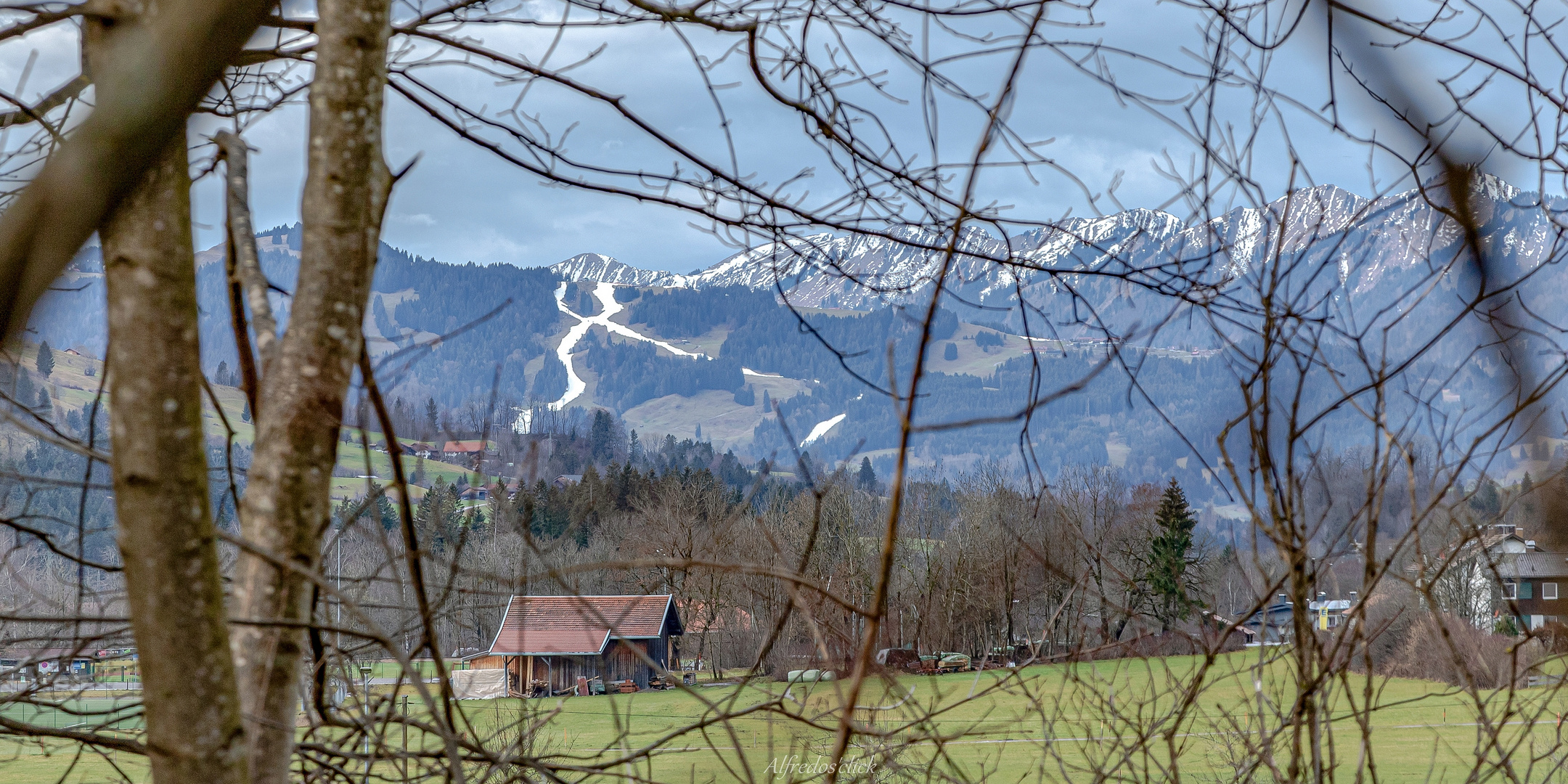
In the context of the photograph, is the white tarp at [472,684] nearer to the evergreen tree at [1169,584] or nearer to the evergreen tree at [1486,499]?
the evergreen tree at [1169,584]

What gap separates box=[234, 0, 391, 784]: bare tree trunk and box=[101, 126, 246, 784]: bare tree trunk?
0.25 m

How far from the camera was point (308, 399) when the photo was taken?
51.7 inches

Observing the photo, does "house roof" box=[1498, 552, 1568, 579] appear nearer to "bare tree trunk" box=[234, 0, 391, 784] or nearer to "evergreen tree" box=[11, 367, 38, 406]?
"bare tree trunk" box=[234, 0, 391, 784]

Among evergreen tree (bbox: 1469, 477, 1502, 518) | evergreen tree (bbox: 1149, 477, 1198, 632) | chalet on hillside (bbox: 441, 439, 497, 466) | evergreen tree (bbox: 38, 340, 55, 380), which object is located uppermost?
evergreen tree (bbox: 38, 340, 55, 380)

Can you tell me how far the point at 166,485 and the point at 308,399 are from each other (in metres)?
0.34

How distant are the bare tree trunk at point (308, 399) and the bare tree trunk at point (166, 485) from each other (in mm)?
248

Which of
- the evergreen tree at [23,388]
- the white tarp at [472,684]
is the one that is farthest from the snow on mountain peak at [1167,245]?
the evergreen tree at [23,388]

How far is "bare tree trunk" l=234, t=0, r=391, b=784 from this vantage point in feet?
Answer: 4.26

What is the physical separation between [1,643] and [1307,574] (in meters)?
3.06

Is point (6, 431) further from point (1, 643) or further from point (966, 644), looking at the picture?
point (966, 644)

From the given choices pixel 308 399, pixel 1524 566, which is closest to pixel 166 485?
pixel 308 399

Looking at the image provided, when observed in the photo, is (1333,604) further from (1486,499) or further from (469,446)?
(469,446)

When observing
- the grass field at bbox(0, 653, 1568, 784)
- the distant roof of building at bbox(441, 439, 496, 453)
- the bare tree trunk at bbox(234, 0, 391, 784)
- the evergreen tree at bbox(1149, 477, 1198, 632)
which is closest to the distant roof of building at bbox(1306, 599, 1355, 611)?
the grass field at bbox(0, 653, 1568, 784)

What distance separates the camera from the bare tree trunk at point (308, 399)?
4.26 feet
